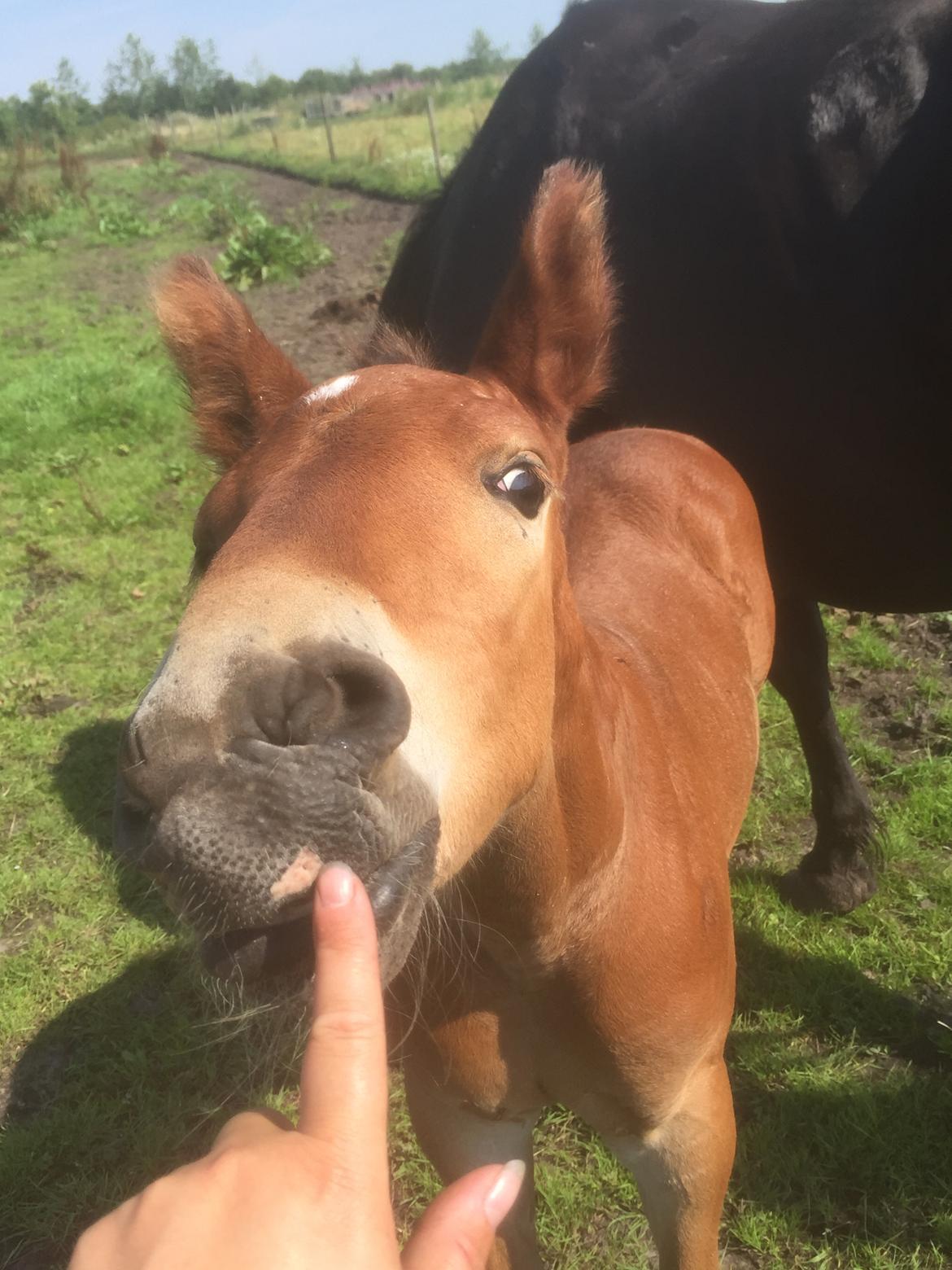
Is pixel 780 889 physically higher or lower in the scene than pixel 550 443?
lower

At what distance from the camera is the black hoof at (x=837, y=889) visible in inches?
124

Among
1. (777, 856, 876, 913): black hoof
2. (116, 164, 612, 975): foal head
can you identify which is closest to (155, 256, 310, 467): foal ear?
(116, 164, 612, 975): foal head

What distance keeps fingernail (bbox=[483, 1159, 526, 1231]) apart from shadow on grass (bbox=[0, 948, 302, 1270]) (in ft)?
5.21

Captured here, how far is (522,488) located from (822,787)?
2247 mm

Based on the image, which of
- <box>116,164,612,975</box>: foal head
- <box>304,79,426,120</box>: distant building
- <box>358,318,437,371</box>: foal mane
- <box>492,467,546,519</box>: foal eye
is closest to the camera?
<box>116,164,612,975</box>: foal head

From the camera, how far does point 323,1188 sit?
812 millimetres

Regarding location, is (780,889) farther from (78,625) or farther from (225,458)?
(78,625)

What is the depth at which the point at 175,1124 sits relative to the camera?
2.80 metres

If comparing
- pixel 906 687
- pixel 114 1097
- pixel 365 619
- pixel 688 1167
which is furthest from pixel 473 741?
pixel 906 687

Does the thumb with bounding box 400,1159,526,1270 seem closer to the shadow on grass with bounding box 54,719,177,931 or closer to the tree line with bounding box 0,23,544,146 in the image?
the shadow on grass with bounding box 54,719,177,931

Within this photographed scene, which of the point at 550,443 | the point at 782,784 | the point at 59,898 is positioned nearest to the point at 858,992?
the point at 782,784

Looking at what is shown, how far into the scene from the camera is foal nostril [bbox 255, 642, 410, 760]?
1026 mm

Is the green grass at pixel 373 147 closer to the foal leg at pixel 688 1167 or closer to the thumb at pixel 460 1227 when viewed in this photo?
the foal leg at pixel 688 1167

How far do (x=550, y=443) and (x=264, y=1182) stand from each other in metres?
1.36
